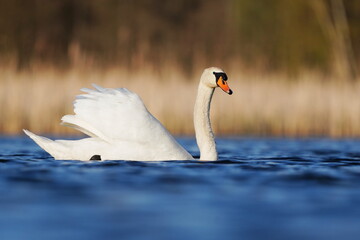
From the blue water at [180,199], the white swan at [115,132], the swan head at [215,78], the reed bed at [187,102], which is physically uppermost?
the reed bed at [187,102]

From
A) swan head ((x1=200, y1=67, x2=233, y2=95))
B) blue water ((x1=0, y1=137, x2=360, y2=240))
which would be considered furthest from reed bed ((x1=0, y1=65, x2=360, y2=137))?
swan head ((x1=200, y1=67, x2=233, y2=95))

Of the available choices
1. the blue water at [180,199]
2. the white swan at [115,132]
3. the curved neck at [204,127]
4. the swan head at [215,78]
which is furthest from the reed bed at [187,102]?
the white swan at [115,132]

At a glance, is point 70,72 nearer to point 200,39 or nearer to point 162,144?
point 162,144

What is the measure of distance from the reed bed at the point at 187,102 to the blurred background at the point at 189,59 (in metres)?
0.02

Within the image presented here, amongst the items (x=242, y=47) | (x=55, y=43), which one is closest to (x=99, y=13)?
(x=55, y=43)

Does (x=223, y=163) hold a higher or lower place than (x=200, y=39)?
lower

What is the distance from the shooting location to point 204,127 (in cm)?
1038

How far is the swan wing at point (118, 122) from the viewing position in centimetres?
959

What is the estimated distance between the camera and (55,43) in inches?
1551

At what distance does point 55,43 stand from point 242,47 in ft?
27.4

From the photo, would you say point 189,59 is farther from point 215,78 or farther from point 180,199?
point 180,199

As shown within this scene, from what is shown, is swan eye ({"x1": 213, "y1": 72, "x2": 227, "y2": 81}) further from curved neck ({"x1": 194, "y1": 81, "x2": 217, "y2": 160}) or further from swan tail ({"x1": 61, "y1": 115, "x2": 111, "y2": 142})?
swan tail ({"x1": 61, "y1": 115, "x2": 111, "y2": 142})

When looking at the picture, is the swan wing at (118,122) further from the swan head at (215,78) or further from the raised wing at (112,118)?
the swan head at (215,78)

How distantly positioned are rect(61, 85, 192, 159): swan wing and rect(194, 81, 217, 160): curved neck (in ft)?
1.63
